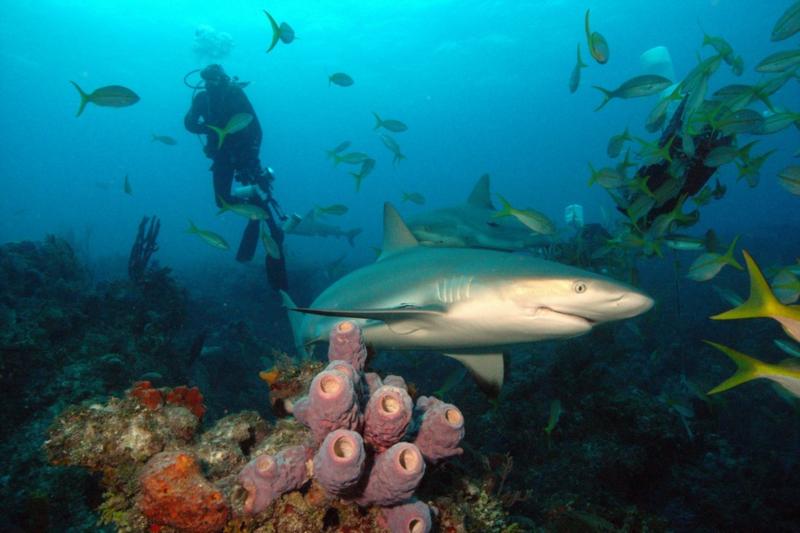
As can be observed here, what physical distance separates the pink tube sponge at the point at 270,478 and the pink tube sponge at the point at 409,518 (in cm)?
47

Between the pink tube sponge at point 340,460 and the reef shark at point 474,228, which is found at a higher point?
the reef shark at point 474,228

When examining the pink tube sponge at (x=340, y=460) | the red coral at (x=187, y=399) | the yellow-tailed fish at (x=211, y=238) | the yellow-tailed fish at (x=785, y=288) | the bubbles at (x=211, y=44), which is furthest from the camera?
the bubbles at (x=211, y=44)

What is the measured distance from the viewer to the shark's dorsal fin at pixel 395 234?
4.95 m

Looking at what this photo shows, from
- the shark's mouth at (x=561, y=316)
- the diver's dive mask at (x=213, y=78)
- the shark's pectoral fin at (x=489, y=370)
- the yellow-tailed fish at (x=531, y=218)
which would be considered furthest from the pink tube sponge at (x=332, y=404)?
the diver's dive mask at (x=213, y=78)

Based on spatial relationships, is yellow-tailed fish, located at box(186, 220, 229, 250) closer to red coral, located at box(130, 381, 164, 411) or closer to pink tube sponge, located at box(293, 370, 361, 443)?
red coral, located at box(130, 381, 164, 411)

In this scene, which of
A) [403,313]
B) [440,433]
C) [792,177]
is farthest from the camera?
[792,177]

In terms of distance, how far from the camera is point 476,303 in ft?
10.6

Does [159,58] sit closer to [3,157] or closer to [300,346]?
[300,346]

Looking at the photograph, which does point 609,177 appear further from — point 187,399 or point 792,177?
point 187,399

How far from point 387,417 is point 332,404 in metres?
0.25

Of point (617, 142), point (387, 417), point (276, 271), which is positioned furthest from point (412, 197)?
point (387, 417)

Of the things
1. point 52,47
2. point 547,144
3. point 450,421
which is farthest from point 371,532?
point 547,144

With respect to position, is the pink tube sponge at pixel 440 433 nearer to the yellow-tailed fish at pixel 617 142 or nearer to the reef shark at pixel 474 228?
the reef shark at pixel 474 228

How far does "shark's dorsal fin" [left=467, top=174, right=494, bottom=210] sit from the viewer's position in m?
7.36
